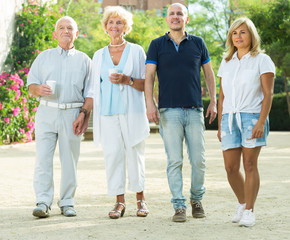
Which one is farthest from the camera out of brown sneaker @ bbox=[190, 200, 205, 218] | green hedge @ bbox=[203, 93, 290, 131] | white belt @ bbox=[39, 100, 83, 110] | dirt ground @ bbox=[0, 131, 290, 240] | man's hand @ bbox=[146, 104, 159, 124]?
green hedge @ bbox=[203, 93, 290, 131]

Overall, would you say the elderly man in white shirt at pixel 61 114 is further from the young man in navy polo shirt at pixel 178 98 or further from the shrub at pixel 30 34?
the shrub at pixel 30 34

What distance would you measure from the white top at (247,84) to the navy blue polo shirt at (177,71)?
0.39 m

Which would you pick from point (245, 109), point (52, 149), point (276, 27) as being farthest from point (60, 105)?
point (276, 27)

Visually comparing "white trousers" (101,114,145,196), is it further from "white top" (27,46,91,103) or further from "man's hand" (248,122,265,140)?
"man's hand" (248,122,265,140)

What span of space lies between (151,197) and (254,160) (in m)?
2.10

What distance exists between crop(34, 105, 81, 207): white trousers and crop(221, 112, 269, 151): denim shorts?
1552 mm

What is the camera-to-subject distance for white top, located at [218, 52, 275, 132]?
486cm

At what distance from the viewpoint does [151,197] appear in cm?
666

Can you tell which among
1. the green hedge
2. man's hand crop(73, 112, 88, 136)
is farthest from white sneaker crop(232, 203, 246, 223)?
the green hedge

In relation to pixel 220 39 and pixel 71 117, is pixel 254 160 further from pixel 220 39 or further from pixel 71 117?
pixel 220 39

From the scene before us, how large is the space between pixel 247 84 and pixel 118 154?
1450mm

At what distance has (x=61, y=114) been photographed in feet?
18.1

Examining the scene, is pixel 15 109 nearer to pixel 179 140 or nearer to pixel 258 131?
pixel 179 140

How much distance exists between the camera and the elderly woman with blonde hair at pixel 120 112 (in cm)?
541
